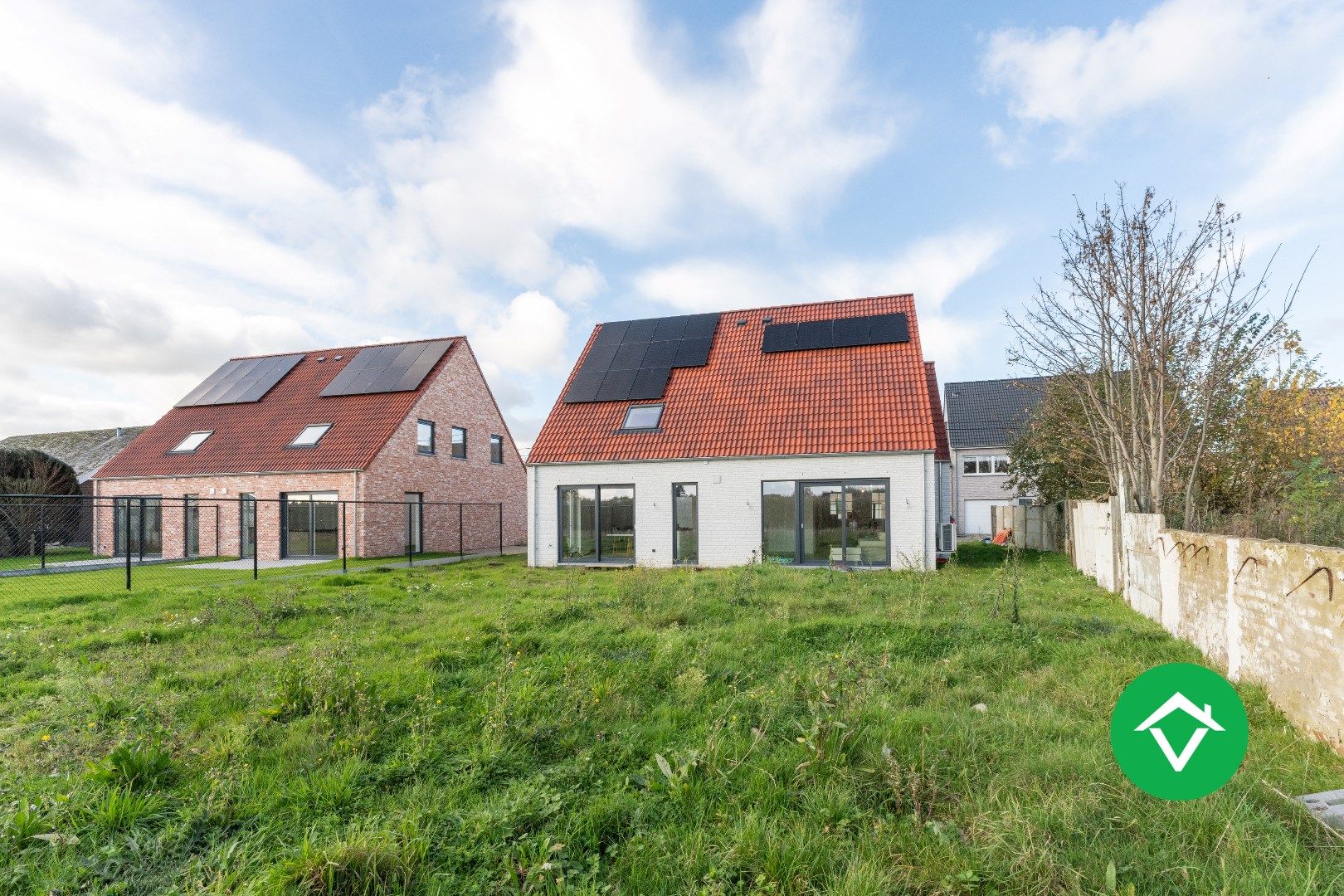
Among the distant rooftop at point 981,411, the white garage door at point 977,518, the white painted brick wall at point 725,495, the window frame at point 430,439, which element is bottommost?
the white garage door at point 977,518

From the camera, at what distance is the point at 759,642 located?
630 cm

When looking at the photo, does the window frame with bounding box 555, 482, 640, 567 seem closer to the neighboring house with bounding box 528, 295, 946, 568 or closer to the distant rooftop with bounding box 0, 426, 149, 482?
the neighboring house with bounding box 528, 295, 946, 568

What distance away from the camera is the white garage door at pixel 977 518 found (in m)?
31.1

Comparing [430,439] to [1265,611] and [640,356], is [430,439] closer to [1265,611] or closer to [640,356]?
[640,356]

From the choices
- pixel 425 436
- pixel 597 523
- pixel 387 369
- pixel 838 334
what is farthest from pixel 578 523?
pixel 387 369

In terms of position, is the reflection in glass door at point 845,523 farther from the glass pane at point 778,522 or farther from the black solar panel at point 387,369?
the black solar panel at point 387,369

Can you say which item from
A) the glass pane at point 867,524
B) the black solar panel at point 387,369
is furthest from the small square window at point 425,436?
the glass pane at point 867,524

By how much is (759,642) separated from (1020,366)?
33.6 ft

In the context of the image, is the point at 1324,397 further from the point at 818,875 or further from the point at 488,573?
the point at 488,573

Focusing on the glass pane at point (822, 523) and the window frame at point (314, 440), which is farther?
the window frame at point (314, 440)

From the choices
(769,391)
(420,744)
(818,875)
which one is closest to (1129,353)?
(769,391)

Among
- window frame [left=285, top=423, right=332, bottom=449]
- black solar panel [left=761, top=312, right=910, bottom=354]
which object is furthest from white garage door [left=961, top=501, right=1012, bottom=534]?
window frame [left=285, top=423, right=332, bottom=449]

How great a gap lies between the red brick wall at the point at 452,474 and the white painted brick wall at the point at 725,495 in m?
4.19

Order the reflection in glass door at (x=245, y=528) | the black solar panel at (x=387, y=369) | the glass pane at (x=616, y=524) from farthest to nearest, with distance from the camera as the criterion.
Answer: the black solar panel at (x=387, y=369) < the reflection in glass door at (x=245, y=528) < the glass pane at (x=616, y=524)
